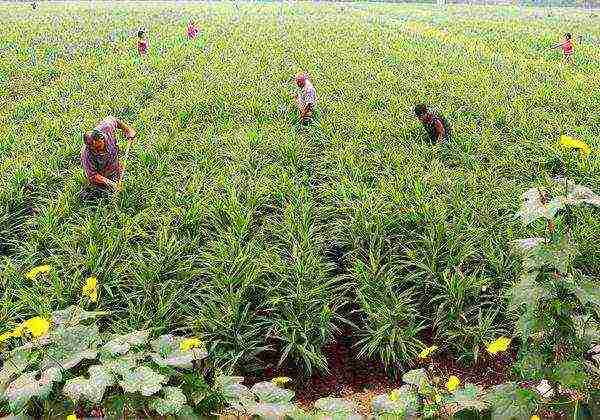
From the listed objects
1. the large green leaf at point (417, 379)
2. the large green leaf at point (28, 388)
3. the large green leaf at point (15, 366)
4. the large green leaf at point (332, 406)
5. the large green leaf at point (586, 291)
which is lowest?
the large green leaf at point (417, 379)

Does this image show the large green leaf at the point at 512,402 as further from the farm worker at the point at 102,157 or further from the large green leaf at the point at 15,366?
the farm worker at the point at 102,157

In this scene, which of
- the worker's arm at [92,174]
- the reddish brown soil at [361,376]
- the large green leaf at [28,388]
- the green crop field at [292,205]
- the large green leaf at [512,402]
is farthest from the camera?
the worker's arm at [92,174]

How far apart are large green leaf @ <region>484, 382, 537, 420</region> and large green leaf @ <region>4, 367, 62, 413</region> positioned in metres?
1.79

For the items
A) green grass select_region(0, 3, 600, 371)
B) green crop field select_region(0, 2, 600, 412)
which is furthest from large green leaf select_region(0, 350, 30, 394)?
green grass select_region(0, 3, 600, 371)

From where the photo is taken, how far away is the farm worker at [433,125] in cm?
792

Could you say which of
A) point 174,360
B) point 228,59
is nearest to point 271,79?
point 228,59

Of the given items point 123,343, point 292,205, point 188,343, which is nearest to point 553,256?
point 188,343

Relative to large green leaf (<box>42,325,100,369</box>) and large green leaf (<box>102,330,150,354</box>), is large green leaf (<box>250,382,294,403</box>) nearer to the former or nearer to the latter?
large green leaf (<box>102,330,150,354</box>)

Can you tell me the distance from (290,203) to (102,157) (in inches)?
80.9

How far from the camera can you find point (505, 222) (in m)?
5.84

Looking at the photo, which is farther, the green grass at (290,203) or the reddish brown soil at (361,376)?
the green grass at (290,203)

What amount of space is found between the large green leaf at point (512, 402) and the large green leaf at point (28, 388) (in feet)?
A: 5.86

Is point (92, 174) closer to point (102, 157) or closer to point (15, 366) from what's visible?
point (102, 157)

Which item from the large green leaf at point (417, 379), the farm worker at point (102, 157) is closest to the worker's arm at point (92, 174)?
the farm worker at point (102, 157)
